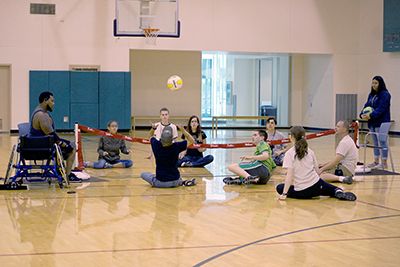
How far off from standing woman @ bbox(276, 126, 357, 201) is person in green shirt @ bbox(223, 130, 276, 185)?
100 cm

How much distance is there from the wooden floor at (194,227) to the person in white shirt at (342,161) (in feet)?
1.12

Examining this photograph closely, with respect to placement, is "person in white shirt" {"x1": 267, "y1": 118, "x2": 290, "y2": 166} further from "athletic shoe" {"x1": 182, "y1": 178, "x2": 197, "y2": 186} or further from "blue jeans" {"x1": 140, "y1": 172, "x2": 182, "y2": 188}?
"blue jeans" {"x1": 140, "y1": 172, "x2": 182, "y2": 188}

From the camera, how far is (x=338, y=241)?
465 cm

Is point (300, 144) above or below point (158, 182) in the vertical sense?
above

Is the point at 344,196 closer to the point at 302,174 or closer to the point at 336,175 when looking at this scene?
the point at 302,174

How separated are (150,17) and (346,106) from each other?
1134 centimetres

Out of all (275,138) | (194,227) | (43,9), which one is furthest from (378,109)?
(43,9)

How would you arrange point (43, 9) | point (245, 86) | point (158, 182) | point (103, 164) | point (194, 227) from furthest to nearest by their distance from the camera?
Result: 1. point (245, 86)
2. point (43, 9)
3. point (103, 164)
4. point (158, 182)
5. point (194, 227)

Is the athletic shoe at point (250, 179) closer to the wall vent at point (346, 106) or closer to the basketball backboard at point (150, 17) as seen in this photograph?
the basketball backboard at point (150, 17)

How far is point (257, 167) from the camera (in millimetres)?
7930

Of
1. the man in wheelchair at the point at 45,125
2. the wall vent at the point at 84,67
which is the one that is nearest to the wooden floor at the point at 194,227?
the man in wheelchair at the point at 45,125

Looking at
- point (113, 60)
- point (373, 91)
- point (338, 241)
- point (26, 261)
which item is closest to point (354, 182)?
point (373, 91)

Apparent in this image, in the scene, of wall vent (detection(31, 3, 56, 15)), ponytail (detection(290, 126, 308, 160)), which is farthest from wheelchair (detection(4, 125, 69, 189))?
wall vent (detection(31, 3, 56, 15))

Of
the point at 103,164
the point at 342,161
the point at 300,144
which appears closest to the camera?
the point at 300,144
